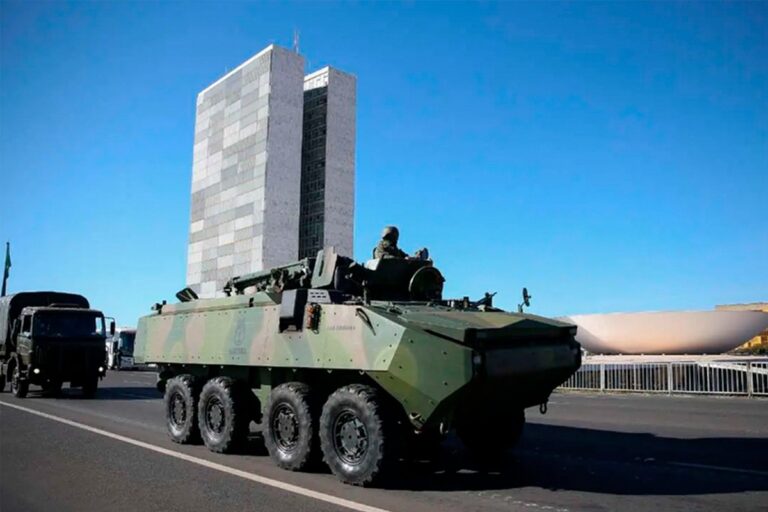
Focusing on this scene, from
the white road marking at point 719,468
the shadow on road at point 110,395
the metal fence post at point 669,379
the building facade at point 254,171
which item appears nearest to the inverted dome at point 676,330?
the metal fence post at point 669,379

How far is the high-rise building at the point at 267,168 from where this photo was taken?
71.6m

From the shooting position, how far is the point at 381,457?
241 inches

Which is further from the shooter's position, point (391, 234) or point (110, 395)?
point (110, 395)

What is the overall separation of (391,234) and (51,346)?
13316mm

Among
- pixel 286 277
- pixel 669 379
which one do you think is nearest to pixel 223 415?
pixel 286 277

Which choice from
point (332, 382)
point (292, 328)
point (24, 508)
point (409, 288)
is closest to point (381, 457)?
point (332, 382)

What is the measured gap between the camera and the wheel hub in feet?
21.0

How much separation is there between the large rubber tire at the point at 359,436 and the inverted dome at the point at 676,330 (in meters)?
34.9

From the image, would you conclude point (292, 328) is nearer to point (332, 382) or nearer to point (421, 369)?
point (332, 382)

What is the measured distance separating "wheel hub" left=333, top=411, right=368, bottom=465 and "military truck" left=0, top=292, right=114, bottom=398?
46.3 ft

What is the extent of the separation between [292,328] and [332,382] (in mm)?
752

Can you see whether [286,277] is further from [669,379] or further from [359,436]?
[669,379]

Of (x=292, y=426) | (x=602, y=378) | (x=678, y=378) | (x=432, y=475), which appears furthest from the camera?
(x=602, y=378)

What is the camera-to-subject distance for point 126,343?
145ft
